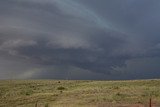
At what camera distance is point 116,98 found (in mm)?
59438

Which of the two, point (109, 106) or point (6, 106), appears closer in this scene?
point (109, 106)

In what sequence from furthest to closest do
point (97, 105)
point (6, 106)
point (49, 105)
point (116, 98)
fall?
point (6, 106), point (116, 98), point (49, 105), point (97, 105)

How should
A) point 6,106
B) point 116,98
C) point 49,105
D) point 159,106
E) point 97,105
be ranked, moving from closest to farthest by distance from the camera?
point 159,106
point 97,105
point 49,105
point 116,98
point 6,106

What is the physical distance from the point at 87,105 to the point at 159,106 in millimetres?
10639

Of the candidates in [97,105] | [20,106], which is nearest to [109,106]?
[97,105]

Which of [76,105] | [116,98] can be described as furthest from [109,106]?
[116,98]

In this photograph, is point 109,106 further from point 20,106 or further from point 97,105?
point 20,106

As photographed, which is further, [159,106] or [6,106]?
[6,106]

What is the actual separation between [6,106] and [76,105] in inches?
615

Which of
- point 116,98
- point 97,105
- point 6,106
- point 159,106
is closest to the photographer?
point 159,106

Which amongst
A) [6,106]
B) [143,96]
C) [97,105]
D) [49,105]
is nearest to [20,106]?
[6,106]

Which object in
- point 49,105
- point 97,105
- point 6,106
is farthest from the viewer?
point 6,106

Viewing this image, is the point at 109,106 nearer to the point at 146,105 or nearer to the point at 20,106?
the point at 146,105

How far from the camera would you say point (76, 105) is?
177ft
